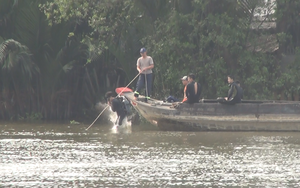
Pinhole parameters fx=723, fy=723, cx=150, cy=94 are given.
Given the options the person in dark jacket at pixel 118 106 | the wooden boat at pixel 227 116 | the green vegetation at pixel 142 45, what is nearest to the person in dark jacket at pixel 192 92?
the wooden boat at pixel 227 116

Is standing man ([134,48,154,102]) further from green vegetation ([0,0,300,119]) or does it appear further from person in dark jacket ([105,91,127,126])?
green vegetation ([0,0,300,119])

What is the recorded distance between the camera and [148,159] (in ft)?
40.4

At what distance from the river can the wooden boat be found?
0.40 metres

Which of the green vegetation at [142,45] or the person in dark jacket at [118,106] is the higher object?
the green vegetation at [142,45]

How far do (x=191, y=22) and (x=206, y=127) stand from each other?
15.2ft

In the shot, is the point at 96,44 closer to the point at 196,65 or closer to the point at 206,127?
the point at 196,65

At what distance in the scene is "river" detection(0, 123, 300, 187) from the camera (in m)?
10.1

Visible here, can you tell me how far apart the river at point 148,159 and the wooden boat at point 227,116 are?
15.9 inches

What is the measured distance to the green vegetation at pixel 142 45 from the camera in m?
21.8

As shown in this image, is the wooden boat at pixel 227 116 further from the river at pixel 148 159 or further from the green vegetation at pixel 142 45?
the green vegetation at pixel 142 45

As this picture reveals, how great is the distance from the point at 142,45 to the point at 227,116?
6.58m

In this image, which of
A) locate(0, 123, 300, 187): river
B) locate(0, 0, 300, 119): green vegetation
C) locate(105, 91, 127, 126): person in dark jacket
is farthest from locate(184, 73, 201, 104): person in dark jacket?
locate(0, 0, 300, 119): green vegetation

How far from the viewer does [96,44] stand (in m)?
23.3

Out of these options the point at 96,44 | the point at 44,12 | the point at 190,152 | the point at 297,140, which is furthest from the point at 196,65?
the point at 190,152
